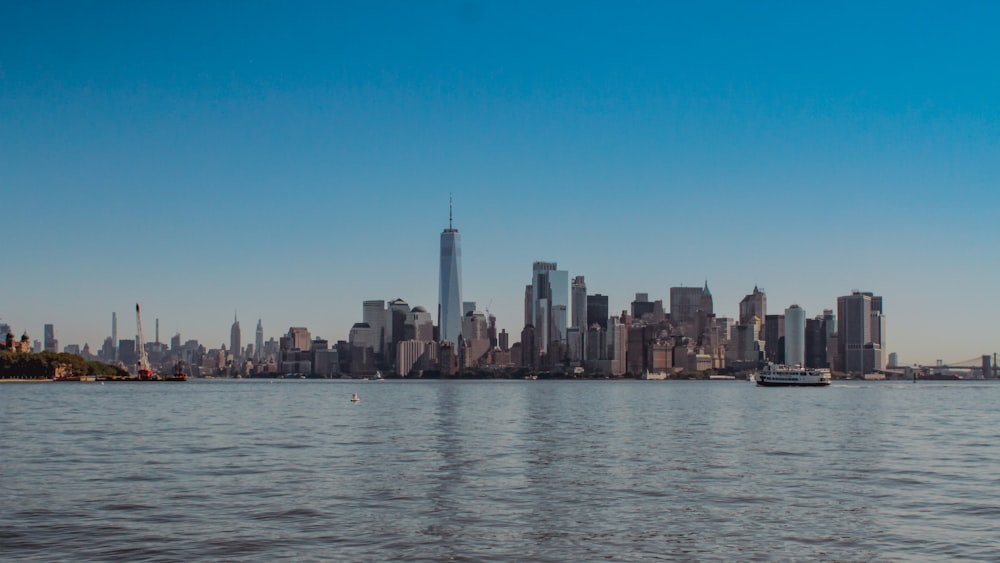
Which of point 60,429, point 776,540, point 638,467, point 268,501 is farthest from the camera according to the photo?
point 60,429

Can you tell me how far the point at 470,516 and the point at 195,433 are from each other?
42.7 meters

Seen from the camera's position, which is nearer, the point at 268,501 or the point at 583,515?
the point at 583,515

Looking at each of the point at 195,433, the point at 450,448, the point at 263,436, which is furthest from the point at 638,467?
the point at 195,433

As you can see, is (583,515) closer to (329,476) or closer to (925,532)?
(925,532)

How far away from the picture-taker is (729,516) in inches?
1309

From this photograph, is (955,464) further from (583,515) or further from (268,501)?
(268,501)

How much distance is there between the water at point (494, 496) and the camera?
28.2 meters

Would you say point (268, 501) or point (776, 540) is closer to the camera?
point (776, 540)

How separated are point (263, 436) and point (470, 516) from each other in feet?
124

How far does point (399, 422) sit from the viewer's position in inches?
3401

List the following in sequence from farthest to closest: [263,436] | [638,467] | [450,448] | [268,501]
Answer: [263,436] < [450,448] < [638,467] < [268,501]

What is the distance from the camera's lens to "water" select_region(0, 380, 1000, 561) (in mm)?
28219

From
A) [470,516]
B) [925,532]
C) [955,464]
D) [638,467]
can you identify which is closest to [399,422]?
[638,467]

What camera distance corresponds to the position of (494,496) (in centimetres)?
3784
